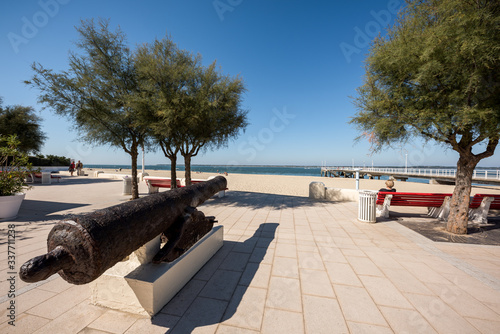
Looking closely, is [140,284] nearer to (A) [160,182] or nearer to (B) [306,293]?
(B) [306,293]

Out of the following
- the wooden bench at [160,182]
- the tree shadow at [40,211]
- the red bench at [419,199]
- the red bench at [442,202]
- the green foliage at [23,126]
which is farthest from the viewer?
the green foliage at [23,126]

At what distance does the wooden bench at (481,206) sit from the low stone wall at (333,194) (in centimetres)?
401

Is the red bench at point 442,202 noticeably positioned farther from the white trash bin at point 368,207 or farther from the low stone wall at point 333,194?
the low stone wall at point 333,194

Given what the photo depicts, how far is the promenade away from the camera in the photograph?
2.26 meters

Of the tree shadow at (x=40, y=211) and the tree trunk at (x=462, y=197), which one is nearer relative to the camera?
the tree trunk at (x=462, y=197)

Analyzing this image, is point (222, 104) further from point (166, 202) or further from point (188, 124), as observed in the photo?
point (166, 202)

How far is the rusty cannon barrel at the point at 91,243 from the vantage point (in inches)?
55.3

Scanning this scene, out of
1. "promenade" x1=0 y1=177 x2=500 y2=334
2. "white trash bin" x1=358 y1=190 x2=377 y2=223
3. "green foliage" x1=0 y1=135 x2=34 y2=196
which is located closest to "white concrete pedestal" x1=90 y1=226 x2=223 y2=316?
"promenade" x1=0 y1=177 x2=500 y2=334

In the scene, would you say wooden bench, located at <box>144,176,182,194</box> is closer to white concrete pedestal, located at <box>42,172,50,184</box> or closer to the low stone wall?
the low stone wall

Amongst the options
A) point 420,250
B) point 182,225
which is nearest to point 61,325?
point 182,225

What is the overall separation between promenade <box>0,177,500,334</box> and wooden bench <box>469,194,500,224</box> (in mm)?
2913

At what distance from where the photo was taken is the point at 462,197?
18.2 feet

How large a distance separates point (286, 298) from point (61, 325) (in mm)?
2758

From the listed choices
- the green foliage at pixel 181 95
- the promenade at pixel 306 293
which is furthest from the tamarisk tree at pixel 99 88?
the promenade at pixel 306 293
